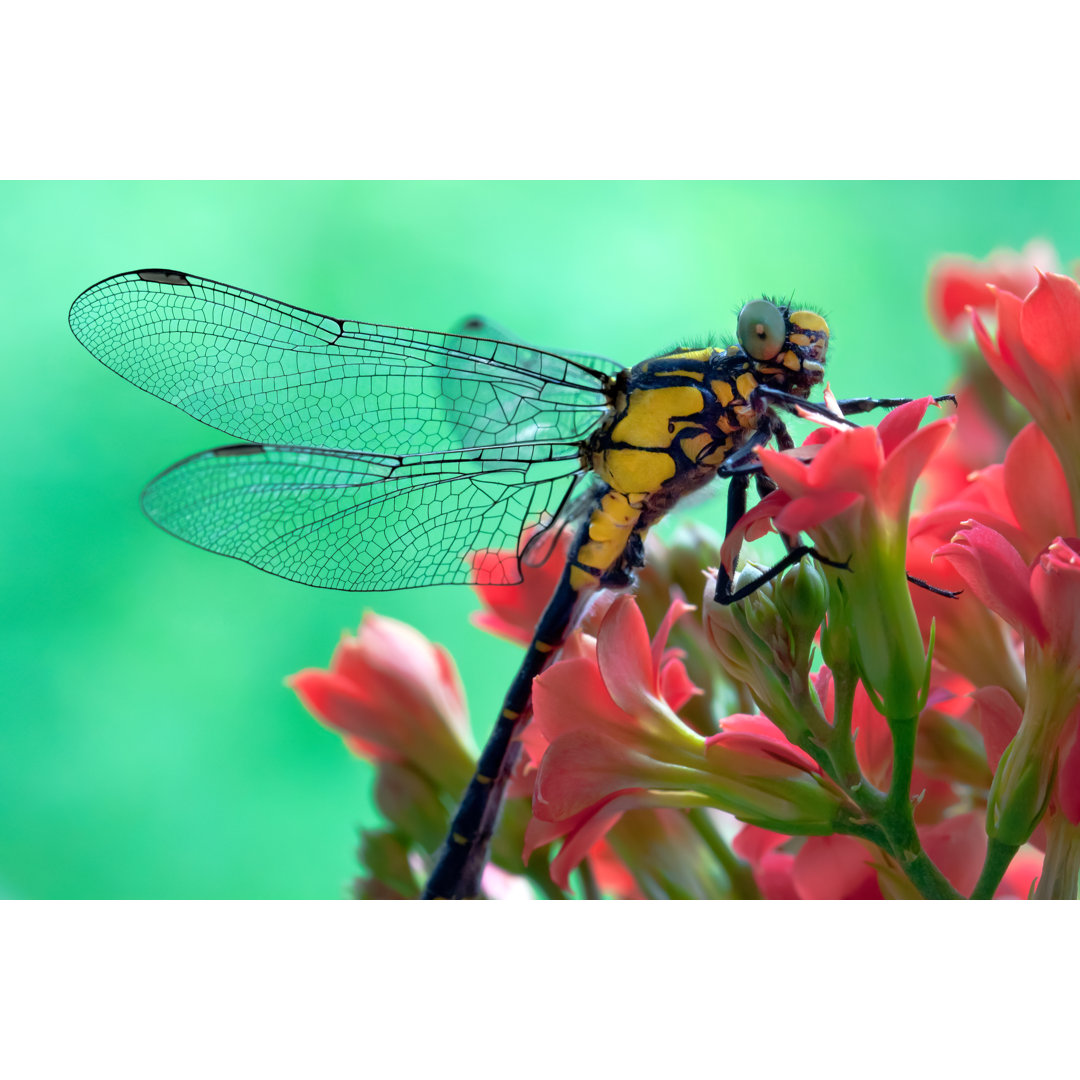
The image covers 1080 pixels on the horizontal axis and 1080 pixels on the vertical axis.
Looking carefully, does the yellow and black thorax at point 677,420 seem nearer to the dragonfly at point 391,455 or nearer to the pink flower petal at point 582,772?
the dragonfly at point 391,455

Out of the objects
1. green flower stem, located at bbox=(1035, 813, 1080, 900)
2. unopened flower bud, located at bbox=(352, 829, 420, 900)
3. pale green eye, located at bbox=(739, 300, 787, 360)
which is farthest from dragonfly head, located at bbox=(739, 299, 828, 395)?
unopened flower bud, located at bbox=(352, 829, 420, 900)

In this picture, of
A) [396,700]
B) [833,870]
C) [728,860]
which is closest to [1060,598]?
[833,870]

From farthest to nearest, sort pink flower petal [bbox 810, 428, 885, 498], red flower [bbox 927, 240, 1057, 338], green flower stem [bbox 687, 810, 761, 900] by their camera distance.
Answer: red flower [bbox 927, 240, 1057, 338]
green flower stem [bbox 687, 810, 761, 900]
pink flower petal [bbox 810, 428, 885, 498]

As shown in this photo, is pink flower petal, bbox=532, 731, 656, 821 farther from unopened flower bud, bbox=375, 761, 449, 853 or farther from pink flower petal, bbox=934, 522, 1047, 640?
unopened flower bud, bbox=375, 761, 449, 853

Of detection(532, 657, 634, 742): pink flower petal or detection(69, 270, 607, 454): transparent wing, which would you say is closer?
detection(532, 657, 634, 742): pink flower petal

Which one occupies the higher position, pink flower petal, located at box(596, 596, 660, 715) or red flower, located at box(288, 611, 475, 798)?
pink flower petal, located at box(596, 596, 660, 715)

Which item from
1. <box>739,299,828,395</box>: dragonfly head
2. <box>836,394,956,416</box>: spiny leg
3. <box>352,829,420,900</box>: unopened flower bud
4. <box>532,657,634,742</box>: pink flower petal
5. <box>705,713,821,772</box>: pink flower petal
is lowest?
<box>352,829,420,900</box>: unopened flower bud
